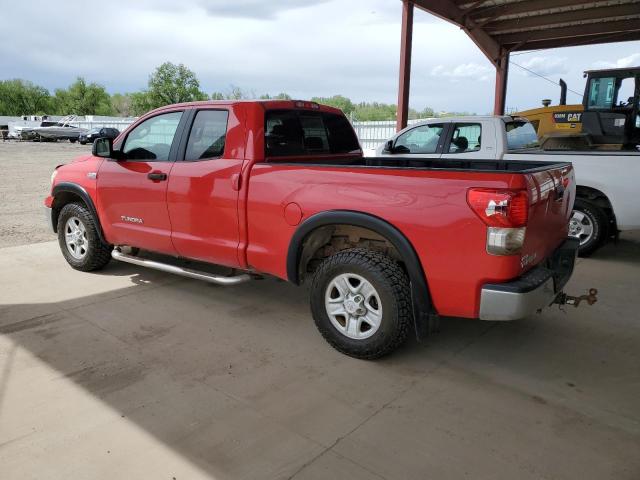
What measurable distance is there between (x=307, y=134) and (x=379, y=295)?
1821 mm

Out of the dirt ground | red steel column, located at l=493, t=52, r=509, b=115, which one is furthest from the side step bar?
red steel column, located at l=493, t=52, r=509, b=115

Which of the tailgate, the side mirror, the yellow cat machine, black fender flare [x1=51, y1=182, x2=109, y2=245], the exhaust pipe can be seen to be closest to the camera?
the tailgate

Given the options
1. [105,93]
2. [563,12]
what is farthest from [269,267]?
[105,93]

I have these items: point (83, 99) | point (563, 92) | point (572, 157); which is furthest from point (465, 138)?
point (83, 99)

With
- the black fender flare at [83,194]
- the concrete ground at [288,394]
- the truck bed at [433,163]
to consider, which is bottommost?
the concrete ground at [288,394]

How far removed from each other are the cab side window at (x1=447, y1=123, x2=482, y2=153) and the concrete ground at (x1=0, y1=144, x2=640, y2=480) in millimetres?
3147

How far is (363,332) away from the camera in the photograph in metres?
3.52

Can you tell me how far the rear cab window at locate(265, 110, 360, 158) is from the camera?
411 cm

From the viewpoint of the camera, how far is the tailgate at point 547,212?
2.98 meters

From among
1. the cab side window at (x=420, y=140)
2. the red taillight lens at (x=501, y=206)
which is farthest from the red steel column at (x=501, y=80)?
the red taillight lens at (x=501, y=206)

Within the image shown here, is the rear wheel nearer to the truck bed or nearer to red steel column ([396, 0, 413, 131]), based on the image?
the truck bed

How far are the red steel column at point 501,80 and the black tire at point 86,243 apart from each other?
14.0 meters

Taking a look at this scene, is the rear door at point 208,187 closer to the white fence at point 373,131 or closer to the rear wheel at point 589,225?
the rear wheel at point 589,225

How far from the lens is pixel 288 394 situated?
10.1ft
